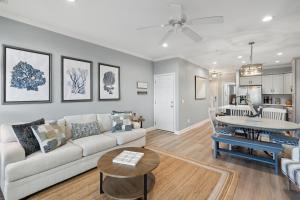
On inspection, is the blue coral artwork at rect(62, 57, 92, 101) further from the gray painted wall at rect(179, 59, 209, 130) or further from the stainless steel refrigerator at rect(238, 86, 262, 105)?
the stainless steel refrigerator at rect(238, 86, 262, 105)

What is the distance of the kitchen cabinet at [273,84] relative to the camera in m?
6.14

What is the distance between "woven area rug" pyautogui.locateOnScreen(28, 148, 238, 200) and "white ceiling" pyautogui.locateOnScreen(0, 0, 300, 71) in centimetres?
269

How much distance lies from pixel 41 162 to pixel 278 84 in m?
8.30

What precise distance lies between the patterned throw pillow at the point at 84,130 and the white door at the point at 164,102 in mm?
2651

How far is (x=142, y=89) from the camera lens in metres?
4.99

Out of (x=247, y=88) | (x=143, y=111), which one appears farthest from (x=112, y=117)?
(x=247, y=88)

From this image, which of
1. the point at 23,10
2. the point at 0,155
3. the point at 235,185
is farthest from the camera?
the point at 23,10

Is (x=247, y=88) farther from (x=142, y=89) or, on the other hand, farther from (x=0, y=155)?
(x=0, y=155)

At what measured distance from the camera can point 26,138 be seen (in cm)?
211

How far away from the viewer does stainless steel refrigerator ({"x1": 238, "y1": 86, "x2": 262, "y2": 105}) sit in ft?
21.7

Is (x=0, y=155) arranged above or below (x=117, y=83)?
below

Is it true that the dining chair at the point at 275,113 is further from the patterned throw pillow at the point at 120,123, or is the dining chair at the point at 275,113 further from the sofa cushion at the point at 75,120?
the sofa cushion at the point at 75,120


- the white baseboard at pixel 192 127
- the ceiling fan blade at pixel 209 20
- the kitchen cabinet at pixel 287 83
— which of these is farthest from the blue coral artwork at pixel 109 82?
the kitchen cabinet at pixel 287 83

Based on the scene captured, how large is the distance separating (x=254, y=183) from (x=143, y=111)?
3.46 meters
